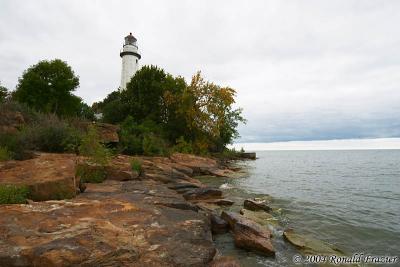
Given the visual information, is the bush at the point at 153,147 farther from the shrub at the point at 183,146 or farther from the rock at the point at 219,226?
the rock at the point at 219,226

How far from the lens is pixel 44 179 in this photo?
24.3 ft

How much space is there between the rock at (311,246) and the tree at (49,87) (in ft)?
102

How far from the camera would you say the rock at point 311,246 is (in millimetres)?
7161

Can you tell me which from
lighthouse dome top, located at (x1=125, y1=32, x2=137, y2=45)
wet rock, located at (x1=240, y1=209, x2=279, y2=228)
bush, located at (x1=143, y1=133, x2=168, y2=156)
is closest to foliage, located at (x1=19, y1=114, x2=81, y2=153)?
wet rock, located at (x1=240, y1=209, x2=279, y2=228)

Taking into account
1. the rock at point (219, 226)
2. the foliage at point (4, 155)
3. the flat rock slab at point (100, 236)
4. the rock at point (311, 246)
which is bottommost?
the rock at point (311, 246)

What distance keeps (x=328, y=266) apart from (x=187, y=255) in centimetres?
341

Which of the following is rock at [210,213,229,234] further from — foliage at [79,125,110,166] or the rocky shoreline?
foliage at [79,125,110,166]

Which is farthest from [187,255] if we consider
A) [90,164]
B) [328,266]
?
[90,164]

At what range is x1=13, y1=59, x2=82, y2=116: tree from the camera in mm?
33188

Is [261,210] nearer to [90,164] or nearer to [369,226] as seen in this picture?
[369,226]

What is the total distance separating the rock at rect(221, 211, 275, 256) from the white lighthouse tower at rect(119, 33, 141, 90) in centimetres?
4499

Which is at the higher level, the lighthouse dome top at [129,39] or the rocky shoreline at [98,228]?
the lighthouse dome top at [129,39]

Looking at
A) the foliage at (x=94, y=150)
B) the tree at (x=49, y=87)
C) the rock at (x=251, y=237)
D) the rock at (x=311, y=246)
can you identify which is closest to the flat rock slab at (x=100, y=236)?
the rock at (x=251, y=237)

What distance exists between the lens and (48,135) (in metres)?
13.5
